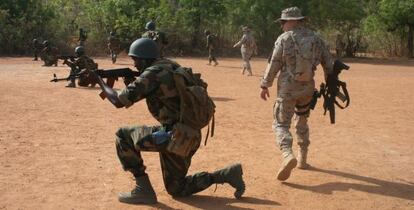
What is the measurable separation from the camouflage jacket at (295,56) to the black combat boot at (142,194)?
1.78m

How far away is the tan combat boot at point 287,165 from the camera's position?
548cm

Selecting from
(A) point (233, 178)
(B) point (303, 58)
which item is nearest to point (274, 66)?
(B) point (303, 58)

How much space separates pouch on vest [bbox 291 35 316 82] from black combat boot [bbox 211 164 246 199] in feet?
4.40

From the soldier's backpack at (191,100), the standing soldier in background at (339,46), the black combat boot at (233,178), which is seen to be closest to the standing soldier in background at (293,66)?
the black combat boot at (233,178)

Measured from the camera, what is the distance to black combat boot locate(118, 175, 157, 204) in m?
5.01

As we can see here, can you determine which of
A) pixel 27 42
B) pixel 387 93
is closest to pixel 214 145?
pixel 387 93

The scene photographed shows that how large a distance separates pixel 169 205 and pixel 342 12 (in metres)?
27.6

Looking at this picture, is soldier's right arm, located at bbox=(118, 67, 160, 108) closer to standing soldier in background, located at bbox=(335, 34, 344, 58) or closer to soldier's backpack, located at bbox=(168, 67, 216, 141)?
soldier's backpack, located at bbox=(168, 67, 216, 141)

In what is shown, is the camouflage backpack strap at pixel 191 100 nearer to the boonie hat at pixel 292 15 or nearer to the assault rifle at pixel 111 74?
the assault rifle at pixel 111 74

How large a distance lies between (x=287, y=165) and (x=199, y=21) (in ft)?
87.2

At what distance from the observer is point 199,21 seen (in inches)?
1240

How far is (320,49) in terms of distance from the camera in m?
5.99

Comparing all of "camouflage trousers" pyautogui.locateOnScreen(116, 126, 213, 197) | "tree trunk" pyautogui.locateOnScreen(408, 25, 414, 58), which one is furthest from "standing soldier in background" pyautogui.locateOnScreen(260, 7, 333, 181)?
"tree trunk" pyautogui.locateOnScreen(408, 25, 414, 58)

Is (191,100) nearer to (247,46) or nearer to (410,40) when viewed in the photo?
(247,46)
